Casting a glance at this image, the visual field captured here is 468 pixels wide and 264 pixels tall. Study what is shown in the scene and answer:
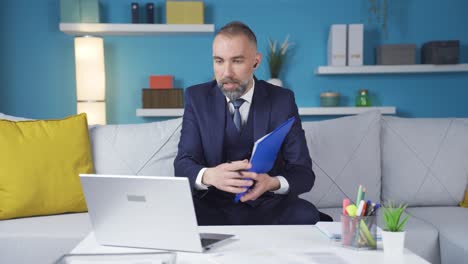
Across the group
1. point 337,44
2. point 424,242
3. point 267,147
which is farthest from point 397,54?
point 267,147

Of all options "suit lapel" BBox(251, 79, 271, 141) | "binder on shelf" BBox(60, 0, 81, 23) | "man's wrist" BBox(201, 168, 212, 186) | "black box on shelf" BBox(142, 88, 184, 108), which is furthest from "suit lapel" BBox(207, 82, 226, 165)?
"binder on shelf" BBox(60, 0, 81, 23)

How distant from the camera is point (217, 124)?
2.03 metres

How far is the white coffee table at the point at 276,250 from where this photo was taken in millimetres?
1222

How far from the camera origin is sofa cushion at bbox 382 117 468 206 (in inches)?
101

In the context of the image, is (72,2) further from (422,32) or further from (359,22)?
(422,32)

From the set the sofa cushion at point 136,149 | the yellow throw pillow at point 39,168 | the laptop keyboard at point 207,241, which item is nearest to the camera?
the laptop keyboard at point 207,241

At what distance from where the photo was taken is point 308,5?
3953 mm

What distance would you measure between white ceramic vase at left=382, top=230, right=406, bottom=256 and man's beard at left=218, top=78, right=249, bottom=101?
0.87m

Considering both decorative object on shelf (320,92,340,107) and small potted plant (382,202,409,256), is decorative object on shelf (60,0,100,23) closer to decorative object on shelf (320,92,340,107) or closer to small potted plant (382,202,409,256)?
decorative object on shelf (320,92,340,107)

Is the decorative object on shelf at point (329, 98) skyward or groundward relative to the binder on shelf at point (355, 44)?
groundward

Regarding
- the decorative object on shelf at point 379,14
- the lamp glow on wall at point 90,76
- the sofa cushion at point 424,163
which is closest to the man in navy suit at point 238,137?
the sofa cushion at point 424,163

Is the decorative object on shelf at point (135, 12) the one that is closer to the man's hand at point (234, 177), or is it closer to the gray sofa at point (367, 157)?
the gray sofa at point (367, 157)

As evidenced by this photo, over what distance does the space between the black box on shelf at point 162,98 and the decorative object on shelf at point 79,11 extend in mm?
614

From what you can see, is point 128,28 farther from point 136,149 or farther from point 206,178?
point 206,178
